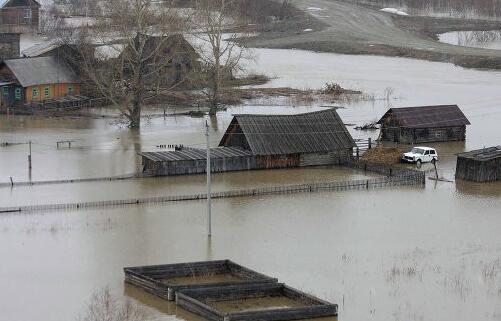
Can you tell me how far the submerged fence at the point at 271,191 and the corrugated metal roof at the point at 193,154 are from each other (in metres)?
2.67

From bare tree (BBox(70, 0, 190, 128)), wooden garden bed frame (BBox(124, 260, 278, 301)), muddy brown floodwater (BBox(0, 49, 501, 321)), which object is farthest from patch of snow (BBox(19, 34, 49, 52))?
wooden garden bed frame (BBox(124, 260, 278, 301))

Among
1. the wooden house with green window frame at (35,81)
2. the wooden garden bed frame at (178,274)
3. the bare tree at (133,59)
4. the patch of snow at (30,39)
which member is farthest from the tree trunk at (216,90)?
the wooden garden bed frame at (178,274)

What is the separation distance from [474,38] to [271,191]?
54.1 m

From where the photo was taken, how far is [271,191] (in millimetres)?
28875

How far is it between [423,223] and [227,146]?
28.9ft

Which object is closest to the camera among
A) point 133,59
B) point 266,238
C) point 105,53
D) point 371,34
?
point 266,238

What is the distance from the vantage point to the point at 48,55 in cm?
4684

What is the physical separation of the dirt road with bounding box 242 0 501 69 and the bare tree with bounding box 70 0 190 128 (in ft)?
74.4

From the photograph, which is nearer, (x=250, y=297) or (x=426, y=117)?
(x=250, y=297)

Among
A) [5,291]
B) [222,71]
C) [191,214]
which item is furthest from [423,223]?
[222,71]

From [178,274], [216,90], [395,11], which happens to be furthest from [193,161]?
[395,11]

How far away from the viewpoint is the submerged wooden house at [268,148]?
102 ft

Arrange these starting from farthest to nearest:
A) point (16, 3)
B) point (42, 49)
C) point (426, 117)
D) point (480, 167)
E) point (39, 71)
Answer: point (16, 3), point (42, 49), point (39, 71), point (426, 117), point (480, 167)

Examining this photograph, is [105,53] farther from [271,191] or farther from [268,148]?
[271,191]
